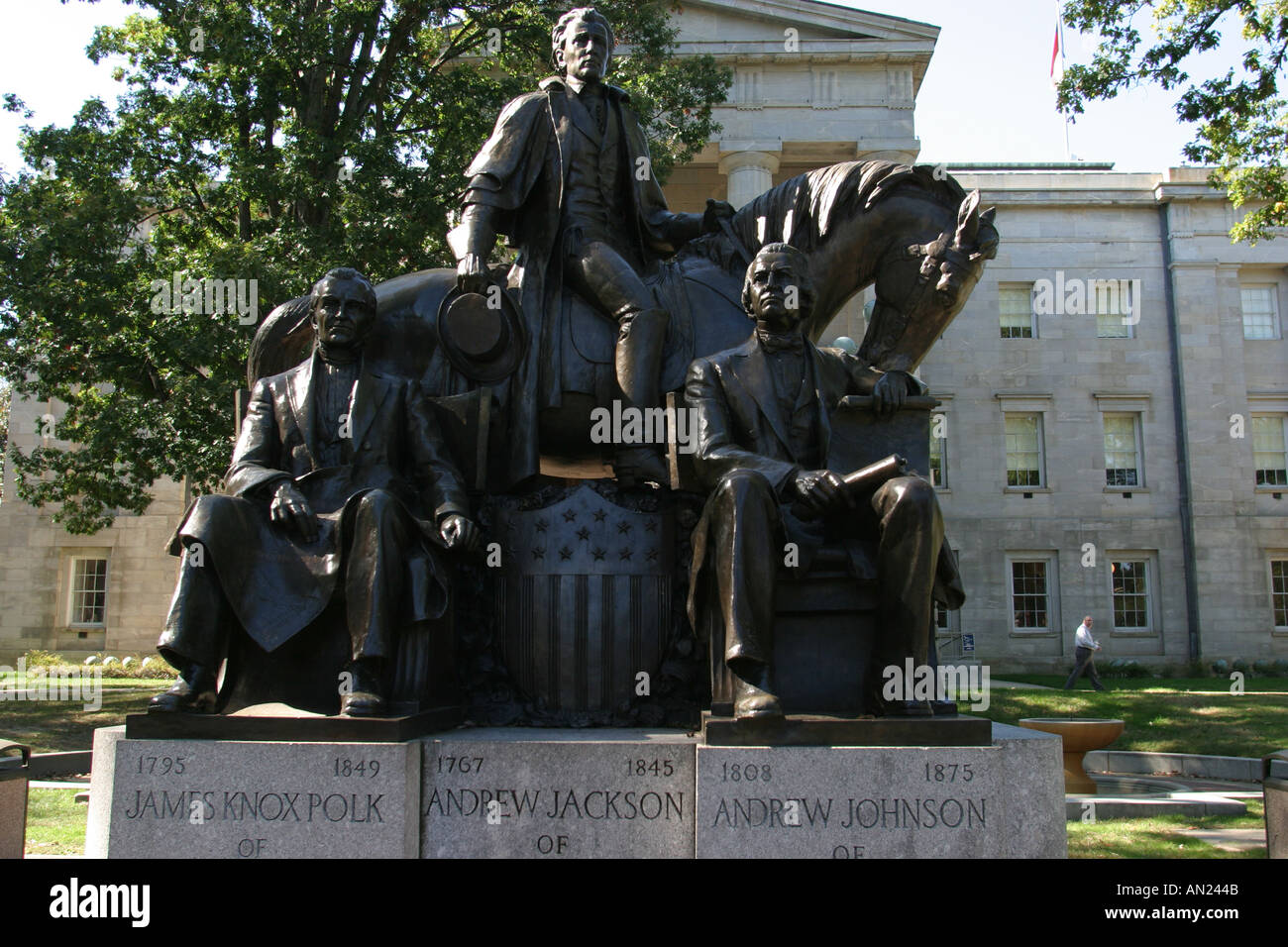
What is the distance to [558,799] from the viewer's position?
5.09 m

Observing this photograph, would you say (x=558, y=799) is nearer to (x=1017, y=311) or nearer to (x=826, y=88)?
(x=826, y=88)

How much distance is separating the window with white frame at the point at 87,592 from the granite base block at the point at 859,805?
37.6m

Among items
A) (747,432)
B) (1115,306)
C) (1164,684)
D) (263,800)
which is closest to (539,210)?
(747,432)

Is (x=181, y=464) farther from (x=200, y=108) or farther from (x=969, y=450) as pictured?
(x=969, y=450)

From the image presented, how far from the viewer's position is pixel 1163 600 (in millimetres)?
38438

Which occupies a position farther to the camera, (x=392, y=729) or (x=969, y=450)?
(x=969, y=450)

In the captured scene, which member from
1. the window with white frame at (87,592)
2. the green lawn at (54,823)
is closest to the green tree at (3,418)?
the window with white frame at (87,592)

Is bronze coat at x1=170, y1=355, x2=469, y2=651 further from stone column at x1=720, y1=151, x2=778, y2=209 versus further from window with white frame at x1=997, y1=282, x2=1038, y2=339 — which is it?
window with white frame at x1=997, y1=282, x2=1038, y2=339

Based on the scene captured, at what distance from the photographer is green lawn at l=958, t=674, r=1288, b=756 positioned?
50.3ft

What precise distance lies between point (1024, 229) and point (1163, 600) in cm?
1350

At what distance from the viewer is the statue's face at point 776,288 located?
6121mm

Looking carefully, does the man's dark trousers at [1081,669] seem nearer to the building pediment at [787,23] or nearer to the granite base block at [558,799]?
the building pediment at [787,23]

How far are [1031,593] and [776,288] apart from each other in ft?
117

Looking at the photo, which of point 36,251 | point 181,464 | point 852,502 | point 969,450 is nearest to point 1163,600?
point 969,450
